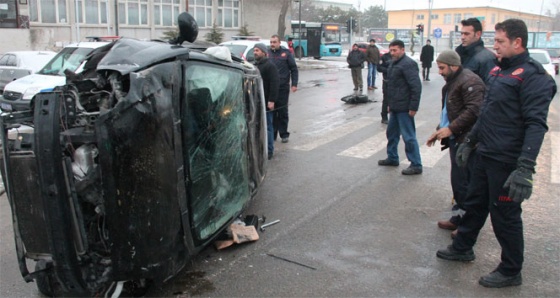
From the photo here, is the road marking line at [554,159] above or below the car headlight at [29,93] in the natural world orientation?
below

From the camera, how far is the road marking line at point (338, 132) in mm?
Result: 8633

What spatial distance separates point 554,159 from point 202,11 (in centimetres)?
3072

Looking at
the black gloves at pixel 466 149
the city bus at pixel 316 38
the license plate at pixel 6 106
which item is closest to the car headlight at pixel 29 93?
the license plate at pixel 6 106

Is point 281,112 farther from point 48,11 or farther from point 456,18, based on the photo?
point 456,18

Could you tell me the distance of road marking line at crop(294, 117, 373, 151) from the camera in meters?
8.63

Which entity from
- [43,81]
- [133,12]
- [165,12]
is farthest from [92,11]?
[43,81]

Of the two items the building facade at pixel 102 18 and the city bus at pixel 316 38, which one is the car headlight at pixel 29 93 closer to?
the building facade at pixel 102 18

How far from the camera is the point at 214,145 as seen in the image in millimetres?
3771

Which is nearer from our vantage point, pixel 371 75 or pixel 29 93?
pixel 29 93

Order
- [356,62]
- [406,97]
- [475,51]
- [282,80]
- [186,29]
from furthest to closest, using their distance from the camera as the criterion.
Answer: [356,62] < [282,80] < [406,97] < [475,51] < [186,29]

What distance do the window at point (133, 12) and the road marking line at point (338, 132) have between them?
23.6 m

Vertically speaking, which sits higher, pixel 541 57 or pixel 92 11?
pixel 92 11

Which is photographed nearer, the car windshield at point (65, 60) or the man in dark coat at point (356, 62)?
the car windshield at point (65, 60)

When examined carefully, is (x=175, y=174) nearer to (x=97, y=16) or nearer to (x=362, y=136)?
(x=362, y=136)
